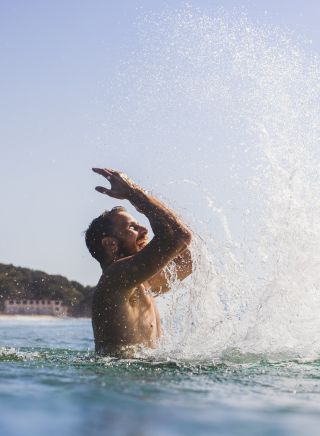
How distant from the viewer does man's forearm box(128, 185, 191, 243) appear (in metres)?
5.77

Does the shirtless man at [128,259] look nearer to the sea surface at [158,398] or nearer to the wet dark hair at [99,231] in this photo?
the wet dark hair at [99,231]

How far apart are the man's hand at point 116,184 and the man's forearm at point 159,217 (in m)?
0.05

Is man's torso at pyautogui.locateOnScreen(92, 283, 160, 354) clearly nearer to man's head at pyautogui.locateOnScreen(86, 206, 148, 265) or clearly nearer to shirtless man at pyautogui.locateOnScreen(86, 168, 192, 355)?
shirtless man at pyautogui.locateOnScreen(86, 168, 192, 355)

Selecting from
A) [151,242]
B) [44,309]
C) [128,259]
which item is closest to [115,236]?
[128,259]

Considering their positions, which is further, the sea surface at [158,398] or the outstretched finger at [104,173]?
the outstretched finger at [104,173]

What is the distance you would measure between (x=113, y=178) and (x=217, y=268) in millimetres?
1826

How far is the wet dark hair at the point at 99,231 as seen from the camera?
21.2 ft

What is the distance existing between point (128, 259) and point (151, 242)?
28 centimetres

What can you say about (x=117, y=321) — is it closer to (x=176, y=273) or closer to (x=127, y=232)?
(x=127, y=232)

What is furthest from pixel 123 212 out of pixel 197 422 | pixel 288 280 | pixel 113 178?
pixel 197 422

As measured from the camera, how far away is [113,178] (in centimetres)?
602

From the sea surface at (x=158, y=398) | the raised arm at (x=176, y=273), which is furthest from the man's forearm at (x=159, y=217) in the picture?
the raised arm at (x=176, y=273)

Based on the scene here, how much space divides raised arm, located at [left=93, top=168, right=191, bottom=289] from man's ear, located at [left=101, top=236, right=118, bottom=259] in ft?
1.59

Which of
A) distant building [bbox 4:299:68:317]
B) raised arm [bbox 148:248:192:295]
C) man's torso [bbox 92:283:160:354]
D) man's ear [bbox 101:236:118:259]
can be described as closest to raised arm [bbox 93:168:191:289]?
man's torso [bbox 92:283:160:354]
